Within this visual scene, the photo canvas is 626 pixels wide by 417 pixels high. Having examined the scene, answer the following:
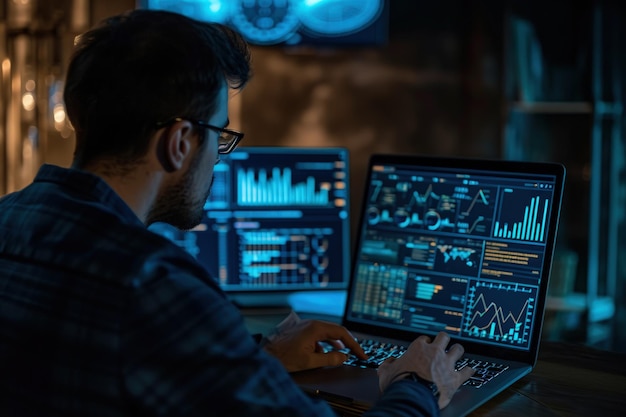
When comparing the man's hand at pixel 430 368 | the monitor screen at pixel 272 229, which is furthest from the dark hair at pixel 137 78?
the monitor screen at pixel 272 229

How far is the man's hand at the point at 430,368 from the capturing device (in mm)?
1105

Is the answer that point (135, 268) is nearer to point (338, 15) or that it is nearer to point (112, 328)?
point (112, 328)

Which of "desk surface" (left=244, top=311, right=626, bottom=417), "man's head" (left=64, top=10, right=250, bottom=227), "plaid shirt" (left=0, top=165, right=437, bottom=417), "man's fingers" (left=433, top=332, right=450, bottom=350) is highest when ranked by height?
"man's head" (left=64, top=10, right=250, bottom=227)

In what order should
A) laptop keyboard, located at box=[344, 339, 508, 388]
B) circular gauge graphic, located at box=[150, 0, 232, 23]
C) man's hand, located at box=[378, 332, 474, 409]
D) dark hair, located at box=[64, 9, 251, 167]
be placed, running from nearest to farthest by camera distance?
dark hair, located at box=[64, 9, 251, 167]
man's hand, located at box=[378, 332, 474, 409]
laptop keyboard, located at box=[344, 339, 508, 388]
circular gauge graphic, located at box=[150, 0, 232, 23]

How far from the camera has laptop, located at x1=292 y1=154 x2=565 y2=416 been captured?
1.36m

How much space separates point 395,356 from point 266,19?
5.65 ft

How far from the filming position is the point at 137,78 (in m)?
0.96

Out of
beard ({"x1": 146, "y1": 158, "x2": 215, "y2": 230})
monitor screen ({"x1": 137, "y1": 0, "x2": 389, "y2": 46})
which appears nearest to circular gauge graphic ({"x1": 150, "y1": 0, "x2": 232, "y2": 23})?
monitor screen ({"x1": 137, "y1": 0, "x2": 389, "y2": 46})

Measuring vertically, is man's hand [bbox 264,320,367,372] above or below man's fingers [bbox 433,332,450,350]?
below

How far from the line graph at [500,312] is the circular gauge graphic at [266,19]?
5.29ft

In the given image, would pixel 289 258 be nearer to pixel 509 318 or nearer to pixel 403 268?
pixel 403 268

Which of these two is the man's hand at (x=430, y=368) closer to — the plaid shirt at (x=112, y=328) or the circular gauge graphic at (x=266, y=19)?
the plaid shirt at (x=112, y=328)

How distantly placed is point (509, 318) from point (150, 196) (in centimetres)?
68

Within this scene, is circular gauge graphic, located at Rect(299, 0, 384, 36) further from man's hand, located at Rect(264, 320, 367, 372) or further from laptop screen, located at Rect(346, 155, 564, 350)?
man's hand, located at Rect(264, 320, 367, 372)
